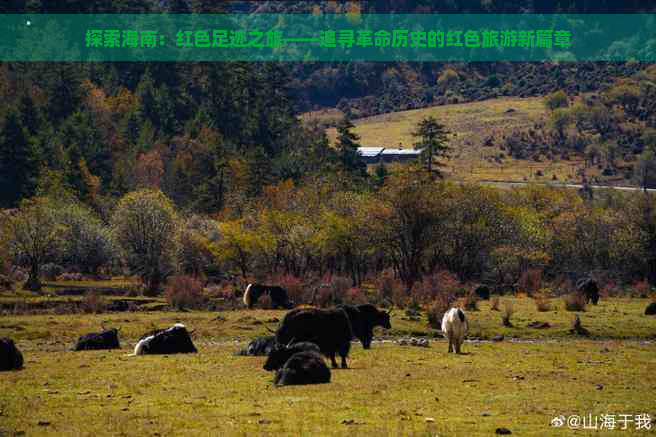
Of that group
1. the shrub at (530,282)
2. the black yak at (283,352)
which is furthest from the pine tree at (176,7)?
the black yak at (283,352)

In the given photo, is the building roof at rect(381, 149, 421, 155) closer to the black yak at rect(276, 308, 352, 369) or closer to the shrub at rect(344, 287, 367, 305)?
the shrub at rect(344, 287, 367, 305)

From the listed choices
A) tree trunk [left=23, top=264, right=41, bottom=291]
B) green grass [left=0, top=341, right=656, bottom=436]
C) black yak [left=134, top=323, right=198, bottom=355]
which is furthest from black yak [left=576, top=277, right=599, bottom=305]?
tree trunk [left=23, top=264, right=41, bottom=291]

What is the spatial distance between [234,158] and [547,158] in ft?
230

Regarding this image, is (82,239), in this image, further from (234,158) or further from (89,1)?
(89,1)

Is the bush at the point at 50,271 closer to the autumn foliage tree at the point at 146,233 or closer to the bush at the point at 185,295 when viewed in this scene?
the autumn foliage tree at the point at 146,233

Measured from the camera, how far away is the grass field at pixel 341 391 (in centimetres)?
1852

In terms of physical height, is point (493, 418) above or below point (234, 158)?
below

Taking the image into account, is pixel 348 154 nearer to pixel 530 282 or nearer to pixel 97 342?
pixel 530 282

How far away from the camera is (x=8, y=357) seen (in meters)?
26.7

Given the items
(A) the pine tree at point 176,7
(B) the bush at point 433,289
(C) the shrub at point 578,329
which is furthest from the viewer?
(A) the pine tree at point 176,7

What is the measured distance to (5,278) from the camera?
6394 cm

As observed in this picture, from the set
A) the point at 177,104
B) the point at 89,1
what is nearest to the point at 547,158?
the point at 177,104

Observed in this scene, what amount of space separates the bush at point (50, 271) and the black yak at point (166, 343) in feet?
137

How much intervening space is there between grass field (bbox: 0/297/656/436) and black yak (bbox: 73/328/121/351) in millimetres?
799
